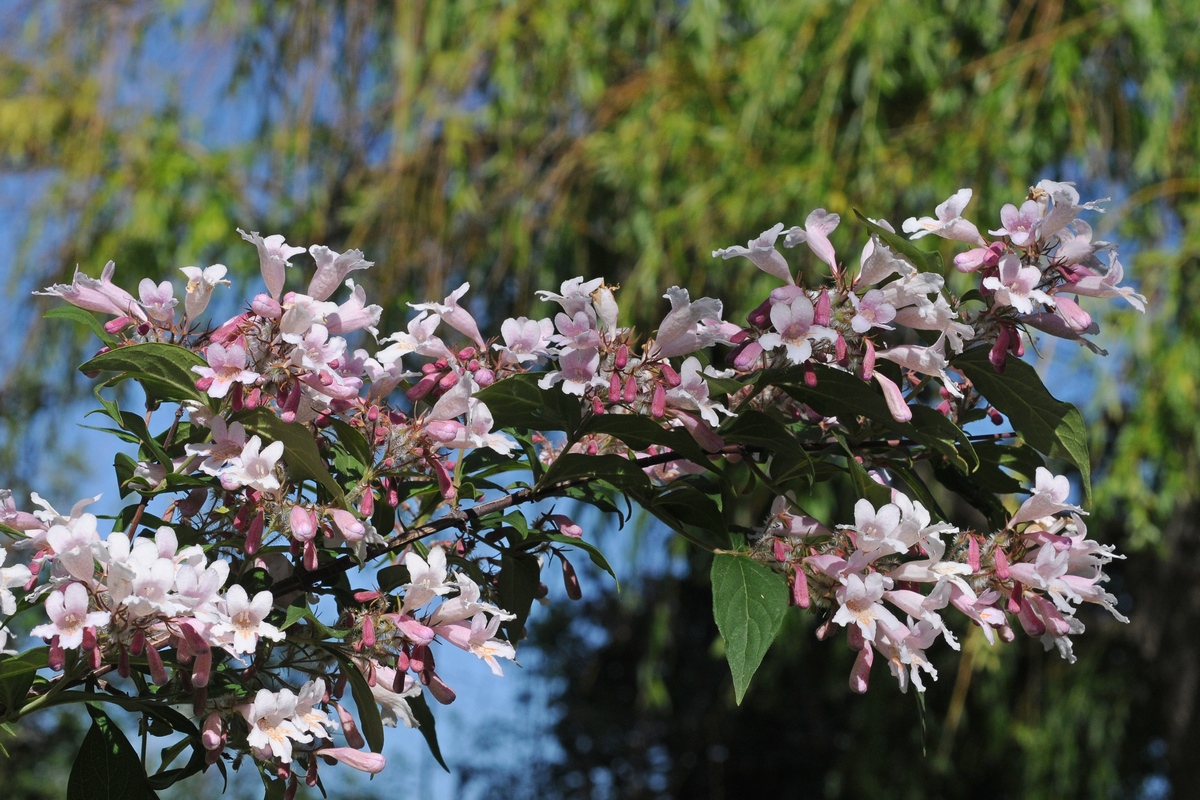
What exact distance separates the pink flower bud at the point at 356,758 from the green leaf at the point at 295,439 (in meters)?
0.14

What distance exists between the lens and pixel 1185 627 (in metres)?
3.28

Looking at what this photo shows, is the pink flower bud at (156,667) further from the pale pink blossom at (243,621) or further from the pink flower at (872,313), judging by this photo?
the pink flower at (872,313)

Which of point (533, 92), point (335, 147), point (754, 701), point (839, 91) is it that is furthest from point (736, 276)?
point (754, 701)

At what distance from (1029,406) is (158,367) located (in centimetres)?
48

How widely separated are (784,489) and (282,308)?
13.2 inches

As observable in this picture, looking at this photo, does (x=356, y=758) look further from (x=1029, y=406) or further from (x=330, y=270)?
(x=1029, y=406)

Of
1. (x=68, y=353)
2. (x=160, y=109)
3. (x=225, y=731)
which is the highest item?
(x=160, y=109)

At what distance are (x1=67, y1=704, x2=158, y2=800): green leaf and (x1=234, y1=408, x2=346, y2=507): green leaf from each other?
0.19 meters

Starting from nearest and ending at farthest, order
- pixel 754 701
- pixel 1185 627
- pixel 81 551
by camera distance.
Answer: pixel 81 551 < pixel 1185 627 < pixel 754 701

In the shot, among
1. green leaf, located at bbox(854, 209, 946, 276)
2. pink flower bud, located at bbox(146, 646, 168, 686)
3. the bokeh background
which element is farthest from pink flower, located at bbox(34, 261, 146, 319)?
the bokeh background

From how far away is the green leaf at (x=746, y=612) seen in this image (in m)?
0.61

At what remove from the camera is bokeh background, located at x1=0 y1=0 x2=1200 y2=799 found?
2.60 m

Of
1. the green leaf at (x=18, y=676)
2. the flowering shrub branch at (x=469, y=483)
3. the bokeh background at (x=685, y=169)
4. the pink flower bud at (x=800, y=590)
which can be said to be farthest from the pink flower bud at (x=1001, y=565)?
the bokeh background at (x=685, y=169)

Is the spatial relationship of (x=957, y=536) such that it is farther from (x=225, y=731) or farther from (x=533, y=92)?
(x=533, y=92)
